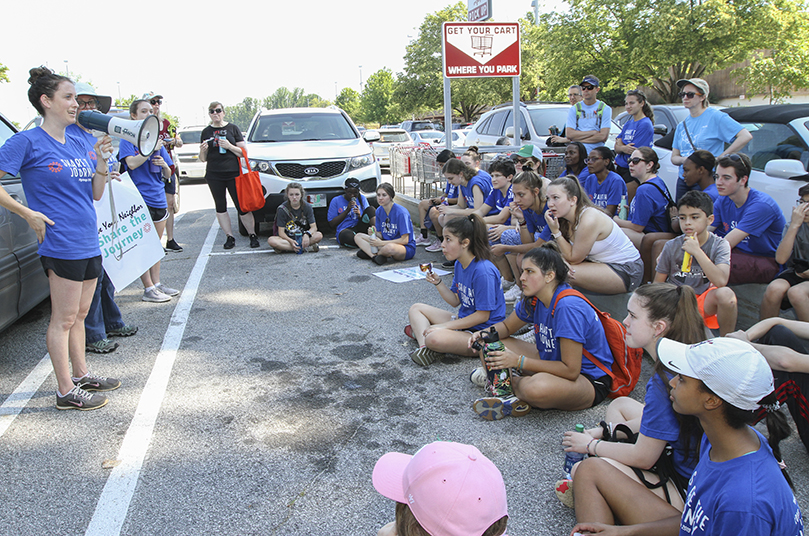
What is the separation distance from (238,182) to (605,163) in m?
5.08

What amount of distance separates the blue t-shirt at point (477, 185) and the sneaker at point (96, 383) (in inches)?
189

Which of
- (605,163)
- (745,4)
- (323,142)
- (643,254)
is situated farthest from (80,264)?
(745,4)

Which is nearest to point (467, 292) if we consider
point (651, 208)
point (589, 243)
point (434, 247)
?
point (589, 243)

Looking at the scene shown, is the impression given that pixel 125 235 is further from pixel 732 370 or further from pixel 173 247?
pixel 732 370

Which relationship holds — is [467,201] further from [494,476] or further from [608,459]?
[494,476]

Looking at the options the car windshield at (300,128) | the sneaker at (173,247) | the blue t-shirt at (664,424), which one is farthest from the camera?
the car windshield at (300,128)

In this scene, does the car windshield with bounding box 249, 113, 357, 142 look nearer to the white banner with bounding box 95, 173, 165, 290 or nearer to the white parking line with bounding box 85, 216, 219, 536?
the white banner with bounding box 95, 173, 165, 290

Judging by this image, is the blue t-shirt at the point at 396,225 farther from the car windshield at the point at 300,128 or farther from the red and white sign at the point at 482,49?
the red and white sign at the point at 482,49

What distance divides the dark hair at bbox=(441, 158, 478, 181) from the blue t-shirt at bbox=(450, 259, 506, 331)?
3.45m

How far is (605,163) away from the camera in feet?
20.5

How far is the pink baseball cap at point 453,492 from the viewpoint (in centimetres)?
135

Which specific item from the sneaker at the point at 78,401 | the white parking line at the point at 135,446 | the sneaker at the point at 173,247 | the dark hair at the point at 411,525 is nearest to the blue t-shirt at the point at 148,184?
the white parking line at the point at 135,446

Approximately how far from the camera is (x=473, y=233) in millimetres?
4270

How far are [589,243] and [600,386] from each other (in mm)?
1511
